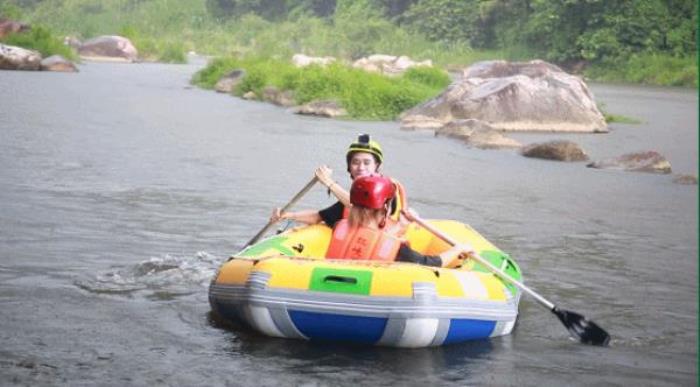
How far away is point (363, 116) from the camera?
79.4 feet

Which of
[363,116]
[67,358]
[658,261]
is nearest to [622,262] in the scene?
[658,261]

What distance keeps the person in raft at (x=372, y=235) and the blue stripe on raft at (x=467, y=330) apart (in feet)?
1.59

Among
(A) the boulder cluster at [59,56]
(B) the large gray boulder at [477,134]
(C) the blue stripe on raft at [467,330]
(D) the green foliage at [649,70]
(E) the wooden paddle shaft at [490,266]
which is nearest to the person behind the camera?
(C) the blue stripe on raft at [467,330]

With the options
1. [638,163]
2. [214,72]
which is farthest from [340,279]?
[214,72]

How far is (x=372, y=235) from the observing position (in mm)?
7645

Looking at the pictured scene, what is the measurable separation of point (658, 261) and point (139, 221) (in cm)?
431

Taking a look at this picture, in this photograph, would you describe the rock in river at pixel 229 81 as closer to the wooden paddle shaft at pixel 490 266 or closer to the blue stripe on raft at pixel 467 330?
the wooden paddle shaft at pixel 490 266

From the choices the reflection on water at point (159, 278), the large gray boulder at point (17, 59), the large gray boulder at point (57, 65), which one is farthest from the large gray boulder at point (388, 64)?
the reflection on water at point (159, 278)

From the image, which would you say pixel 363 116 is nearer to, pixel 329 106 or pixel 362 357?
pixel 329 106

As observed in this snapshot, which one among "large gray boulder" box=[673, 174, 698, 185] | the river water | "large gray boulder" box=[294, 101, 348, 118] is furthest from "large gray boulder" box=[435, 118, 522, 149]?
"large gray boulder" box=[673, 174, 698, 185]

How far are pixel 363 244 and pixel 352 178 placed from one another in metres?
0.49

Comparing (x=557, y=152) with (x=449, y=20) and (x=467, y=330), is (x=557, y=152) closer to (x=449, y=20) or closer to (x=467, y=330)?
(x=467, y=330)

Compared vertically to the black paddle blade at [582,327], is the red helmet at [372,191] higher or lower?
higher

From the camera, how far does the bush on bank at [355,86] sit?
24.7 m
